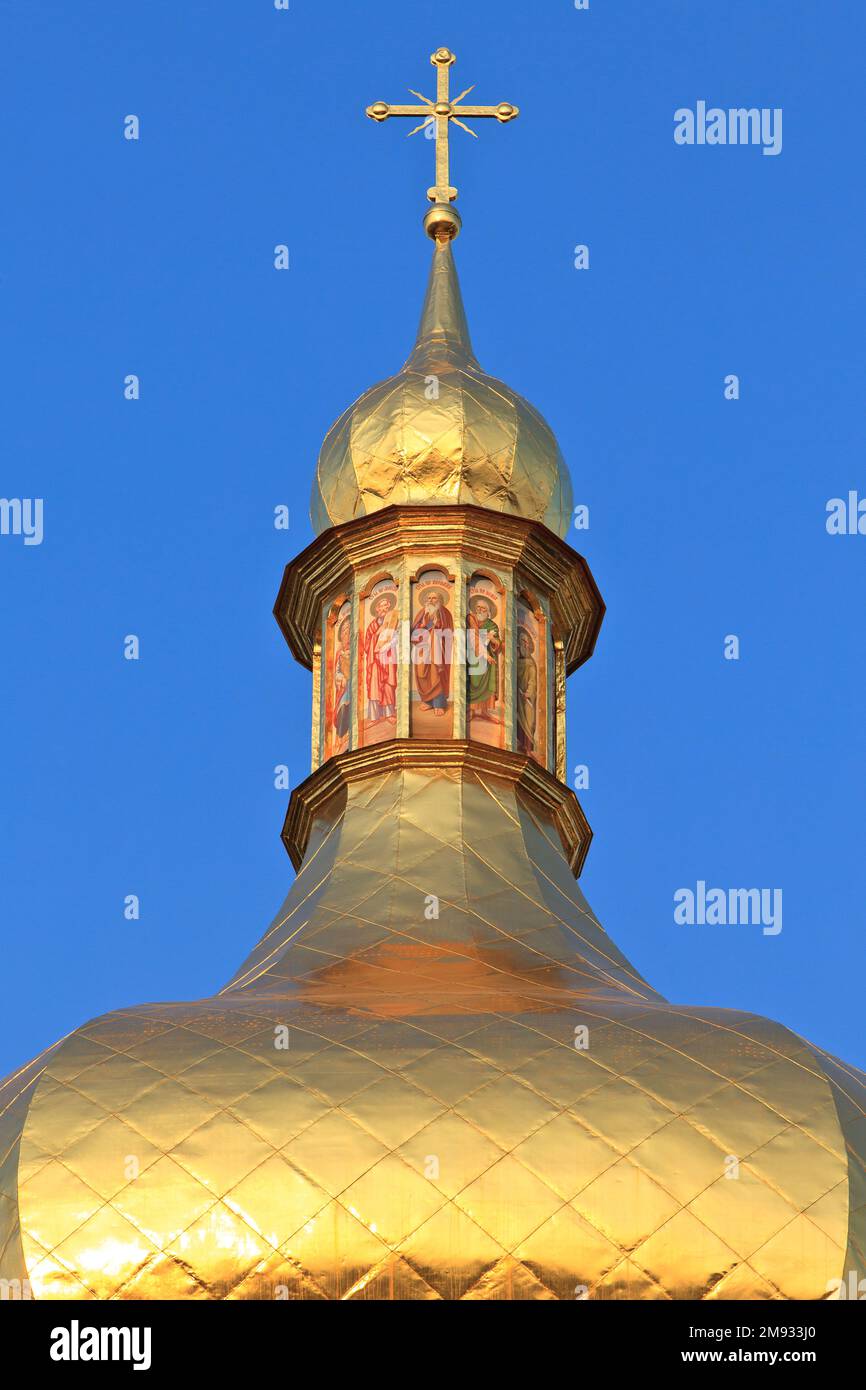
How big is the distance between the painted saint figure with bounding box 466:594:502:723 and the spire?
2936 mm

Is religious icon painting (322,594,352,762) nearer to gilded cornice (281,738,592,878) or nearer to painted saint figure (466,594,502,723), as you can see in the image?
gilded cornice (281,738,592,878)

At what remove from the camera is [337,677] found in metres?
29.5

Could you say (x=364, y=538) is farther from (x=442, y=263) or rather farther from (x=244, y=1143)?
(x=244, y=1143)

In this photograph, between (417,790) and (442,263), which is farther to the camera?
(442,263)

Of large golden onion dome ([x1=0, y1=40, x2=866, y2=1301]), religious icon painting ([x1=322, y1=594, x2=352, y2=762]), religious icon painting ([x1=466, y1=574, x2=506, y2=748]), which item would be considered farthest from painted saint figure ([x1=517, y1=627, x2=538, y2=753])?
large golden onion dome ([x1=0, y1=40, x2=866, y2=1301])

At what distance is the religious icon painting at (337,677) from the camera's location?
2922 centimetres

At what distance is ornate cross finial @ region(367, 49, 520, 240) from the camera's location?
32531mm

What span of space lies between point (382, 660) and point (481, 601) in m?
1.13

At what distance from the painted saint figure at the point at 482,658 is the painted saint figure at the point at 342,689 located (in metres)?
1.20

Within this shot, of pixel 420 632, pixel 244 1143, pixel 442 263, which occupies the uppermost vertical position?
pixel 442 263

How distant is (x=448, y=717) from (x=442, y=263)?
6139 millimetres

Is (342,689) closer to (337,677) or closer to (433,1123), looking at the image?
(337,677)

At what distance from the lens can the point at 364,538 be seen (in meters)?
29.6
